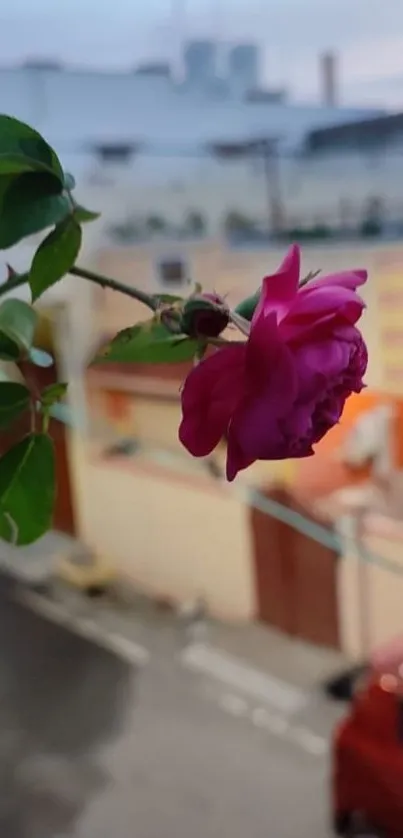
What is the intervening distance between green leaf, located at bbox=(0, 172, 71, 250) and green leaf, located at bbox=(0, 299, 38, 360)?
0.04m

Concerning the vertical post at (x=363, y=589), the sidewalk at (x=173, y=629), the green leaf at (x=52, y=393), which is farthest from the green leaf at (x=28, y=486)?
the sidewalk at (x=173, y=629)

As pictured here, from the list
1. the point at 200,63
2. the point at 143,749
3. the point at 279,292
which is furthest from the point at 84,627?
Result: the point at 279,292

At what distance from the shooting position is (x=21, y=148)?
0.34 m

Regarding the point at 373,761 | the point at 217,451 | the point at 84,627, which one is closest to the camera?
the point at 373,761

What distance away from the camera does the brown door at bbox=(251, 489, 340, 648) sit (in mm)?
1007

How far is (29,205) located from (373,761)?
56 centimetres

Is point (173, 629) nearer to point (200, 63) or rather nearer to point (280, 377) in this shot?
point (200, 63)

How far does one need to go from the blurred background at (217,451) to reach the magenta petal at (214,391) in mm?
423

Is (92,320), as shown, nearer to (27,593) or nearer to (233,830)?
(27,593)

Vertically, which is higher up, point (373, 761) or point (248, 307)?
point (248, 307)

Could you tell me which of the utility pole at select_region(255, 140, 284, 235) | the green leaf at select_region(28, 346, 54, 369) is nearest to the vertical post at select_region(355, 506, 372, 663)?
the utility pole at select_region(255, 140, 284, 235)

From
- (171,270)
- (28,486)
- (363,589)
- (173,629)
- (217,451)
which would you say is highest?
(28,486)

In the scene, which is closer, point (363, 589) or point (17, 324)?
point (17, 324)

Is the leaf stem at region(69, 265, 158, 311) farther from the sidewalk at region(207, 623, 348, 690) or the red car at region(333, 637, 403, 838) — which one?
the sidewalk at region(207, 623, 348, 690)
